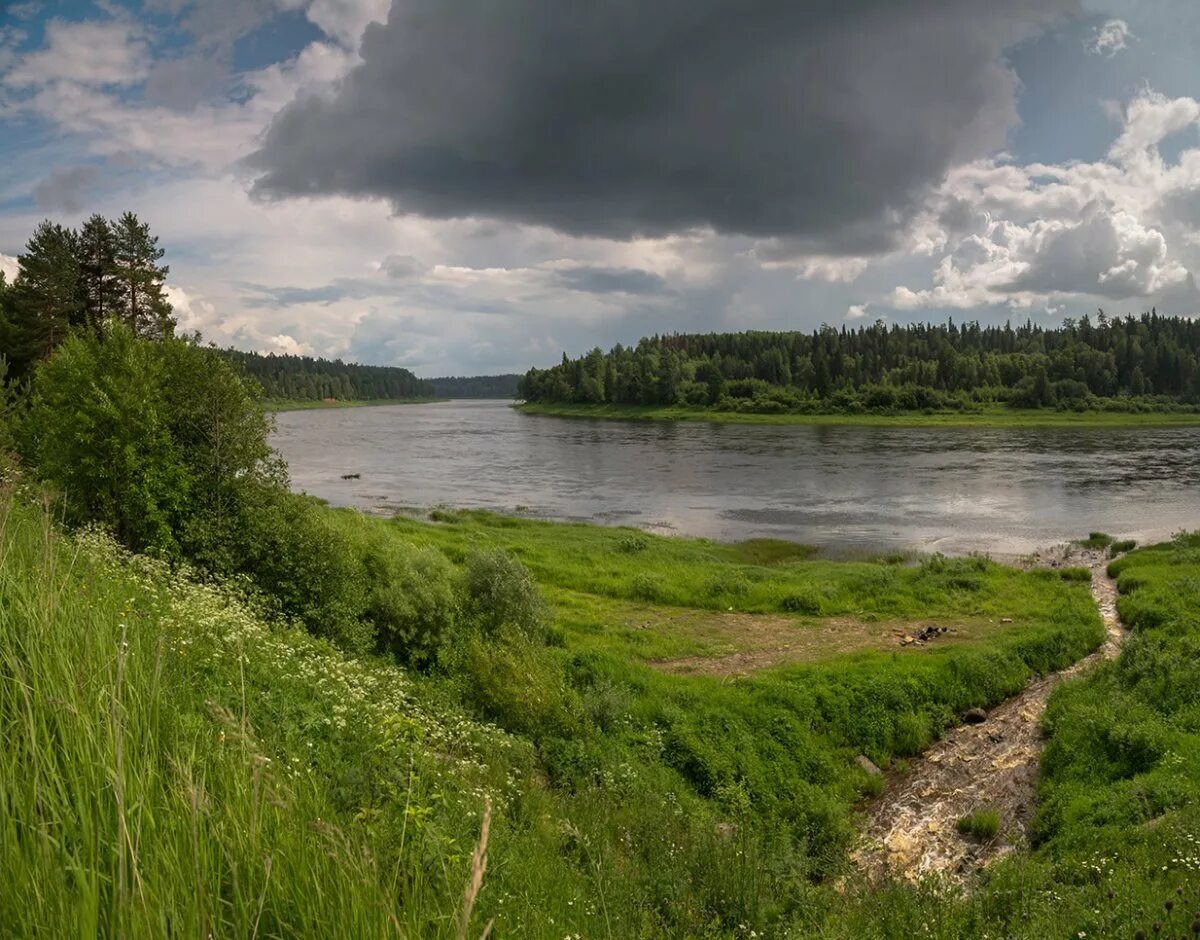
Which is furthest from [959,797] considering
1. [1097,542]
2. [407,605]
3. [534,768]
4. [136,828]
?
[1097,542]

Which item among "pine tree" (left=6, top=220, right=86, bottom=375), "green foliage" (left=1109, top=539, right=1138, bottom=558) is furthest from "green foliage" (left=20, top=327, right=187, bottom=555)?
"green foliage" (left=1109, top=539, right=1138, bottom=558)

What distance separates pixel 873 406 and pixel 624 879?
159331 mm

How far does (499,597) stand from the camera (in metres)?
21.6

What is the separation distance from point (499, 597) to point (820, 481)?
177 ft

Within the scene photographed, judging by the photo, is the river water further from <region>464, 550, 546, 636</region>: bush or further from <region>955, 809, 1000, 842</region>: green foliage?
<region>955, 809, 1000, 842</region>: green foliage

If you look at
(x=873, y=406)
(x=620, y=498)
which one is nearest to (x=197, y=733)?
(x=620, y=498)

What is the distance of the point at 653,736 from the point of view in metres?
17.2

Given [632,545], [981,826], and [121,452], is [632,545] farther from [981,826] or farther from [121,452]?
[121,452]

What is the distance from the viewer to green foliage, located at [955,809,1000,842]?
1486cm

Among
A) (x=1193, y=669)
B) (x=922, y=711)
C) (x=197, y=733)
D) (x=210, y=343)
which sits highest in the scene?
(x=210, y=343)

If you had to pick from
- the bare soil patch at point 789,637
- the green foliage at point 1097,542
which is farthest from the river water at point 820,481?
the bare soil patch at point 789,637

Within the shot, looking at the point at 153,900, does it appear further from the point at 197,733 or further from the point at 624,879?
the point at 624,879

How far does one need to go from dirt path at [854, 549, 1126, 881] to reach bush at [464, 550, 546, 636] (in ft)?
33.1

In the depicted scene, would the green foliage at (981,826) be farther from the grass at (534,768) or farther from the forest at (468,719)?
the grass at (534,768)
